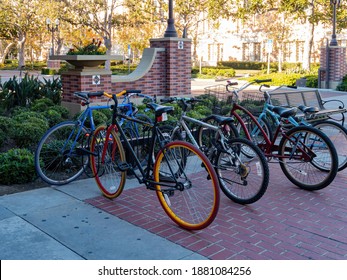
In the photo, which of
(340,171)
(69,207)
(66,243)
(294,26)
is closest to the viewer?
(66,243)

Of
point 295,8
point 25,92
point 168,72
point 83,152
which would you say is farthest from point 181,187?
point 295,8

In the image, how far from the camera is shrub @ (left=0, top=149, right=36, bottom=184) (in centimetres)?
576

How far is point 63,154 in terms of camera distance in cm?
602

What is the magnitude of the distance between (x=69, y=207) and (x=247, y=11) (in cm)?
2374

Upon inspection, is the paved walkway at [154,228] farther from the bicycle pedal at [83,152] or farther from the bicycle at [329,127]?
the bicycle at [329,127]

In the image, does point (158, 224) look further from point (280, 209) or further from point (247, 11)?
point (247, 11)

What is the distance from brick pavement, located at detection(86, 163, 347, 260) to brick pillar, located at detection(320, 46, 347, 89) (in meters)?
17.8

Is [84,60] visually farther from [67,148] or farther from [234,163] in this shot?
[234,163]

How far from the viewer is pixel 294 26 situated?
45781 millimetres

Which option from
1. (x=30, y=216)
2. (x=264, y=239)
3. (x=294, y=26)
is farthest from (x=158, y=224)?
(x=294, y=26)

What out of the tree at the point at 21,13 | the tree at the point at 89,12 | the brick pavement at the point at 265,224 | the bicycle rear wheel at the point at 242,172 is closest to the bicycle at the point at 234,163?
the bicycle rear wheel at the point at 242,172

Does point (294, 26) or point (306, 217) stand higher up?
point (294, 26)

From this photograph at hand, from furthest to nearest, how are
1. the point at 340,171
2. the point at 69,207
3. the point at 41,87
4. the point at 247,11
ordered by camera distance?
the point at 247,11, the point at 41,87, the point at 340,171, the point at 69,207

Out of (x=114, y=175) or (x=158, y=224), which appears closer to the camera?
Result: (x=158, y=224)
